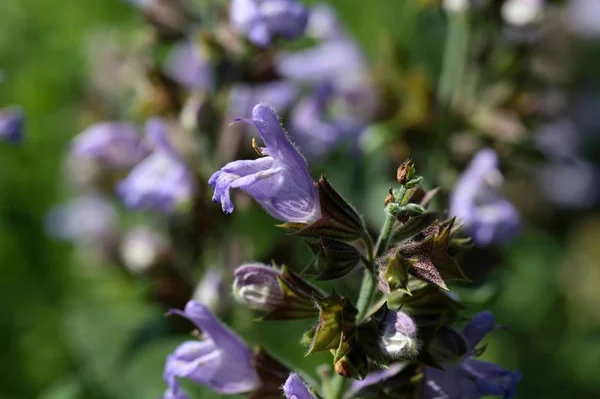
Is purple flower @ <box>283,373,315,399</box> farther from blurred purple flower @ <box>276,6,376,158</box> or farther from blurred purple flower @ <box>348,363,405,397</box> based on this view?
blurred purple flower @ <box>276,6,376,158</box>

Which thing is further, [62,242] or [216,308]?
[62,242]

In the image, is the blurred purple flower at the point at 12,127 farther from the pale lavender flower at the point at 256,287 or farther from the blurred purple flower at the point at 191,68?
the pale lavender flower at the point at 256,287

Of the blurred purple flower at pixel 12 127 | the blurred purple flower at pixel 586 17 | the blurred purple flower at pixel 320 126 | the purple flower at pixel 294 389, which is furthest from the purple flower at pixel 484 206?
the blurred purple flower at pixel 586 17

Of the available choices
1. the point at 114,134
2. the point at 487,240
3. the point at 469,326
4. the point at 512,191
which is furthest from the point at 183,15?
the point at 512,191

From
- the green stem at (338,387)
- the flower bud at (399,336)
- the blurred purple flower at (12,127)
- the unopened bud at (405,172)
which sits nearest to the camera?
the unopened bud at (405,172)

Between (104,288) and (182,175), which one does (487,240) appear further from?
(104,288)

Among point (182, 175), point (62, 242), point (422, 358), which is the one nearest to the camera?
point (422, 358)
